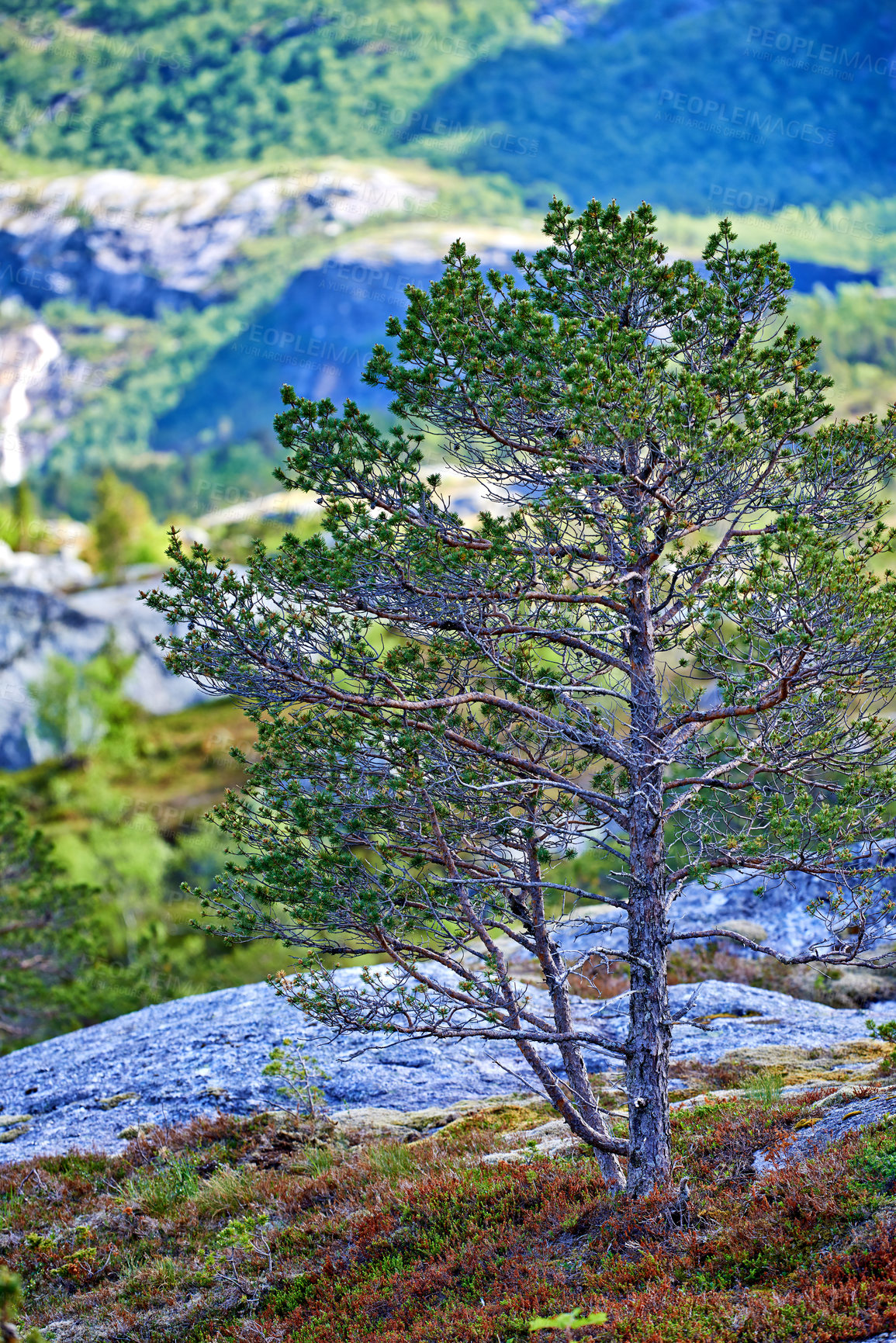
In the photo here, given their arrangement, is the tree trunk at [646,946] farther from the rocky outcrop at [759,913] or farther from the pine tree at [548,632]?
the rocky outcrop at [759,913]

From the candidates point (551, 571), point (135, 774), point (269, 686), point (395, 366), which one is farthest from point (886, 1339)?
point (135, 774)

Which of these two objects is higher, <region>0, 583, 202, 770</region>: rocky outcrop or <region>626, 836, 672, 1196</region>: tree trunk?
<region>0, 583, 202, 770</region>: rocky outcrop

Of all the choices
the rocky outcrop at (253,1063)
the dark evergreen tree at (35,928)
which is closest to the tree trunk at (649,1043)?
the rocky outcrop at (253,1063)

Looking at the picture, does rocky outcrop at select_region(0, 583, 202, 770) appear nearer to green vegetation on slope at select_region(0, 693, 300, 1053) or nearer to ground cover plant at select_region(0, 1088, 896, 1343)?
green vegetation on slope at select_region(0, 693, 300, 1053)

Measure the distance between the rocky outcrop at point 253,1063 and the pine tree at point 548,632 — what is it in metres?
6.23

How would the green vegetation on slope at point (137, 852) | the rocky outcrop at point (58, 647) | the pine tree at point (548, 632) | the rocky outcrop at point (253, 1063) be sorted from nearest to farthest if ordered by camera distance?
1. the pine tree at point (548, 632)
2. the rocky outcrop at point (253, 1063)
3. the green vegetation on slope at point (137, 852)
4. the rocky outcrop at point (58, 647)

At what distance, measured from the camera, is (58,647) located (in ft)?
271

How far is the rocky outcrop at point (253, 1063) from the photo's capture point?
1541cm

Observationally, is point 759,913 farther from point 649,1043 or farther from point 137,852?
point 137,852

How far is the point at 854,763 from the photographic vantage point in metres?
9.20

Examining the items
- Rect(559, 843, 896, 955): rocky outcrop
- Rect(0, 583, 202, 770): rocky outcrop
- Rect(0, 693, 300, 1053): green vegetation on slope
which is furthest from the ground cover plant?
Rect(0, 583, 202, 770): rocky outcrop

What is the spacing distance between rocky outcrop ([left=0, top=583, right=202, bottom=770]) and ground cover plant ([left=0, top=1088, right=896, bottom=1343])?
228ft

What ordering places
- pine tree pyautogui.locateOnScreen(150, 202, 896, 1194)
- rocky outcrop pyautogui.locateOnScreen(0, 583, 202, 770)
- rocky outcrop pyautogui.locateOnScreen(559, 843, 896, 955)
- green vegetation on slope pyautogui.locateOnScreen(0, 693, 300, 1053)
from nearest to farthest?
pine tree pyautogui.locateOnScreen(150, 202, 896, 1194)
rocky outcrop pyautogui.locateOnScreen(559, 843, 896, 955)
green vegetation on slope pyautogui.locateOnScreen(0, 693, 300, 1053)
rocky outcrop pyautogui.locateOnScreen(0, 583, 202, 770)

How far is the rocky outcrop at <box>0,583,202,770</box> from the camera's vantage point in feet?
263
